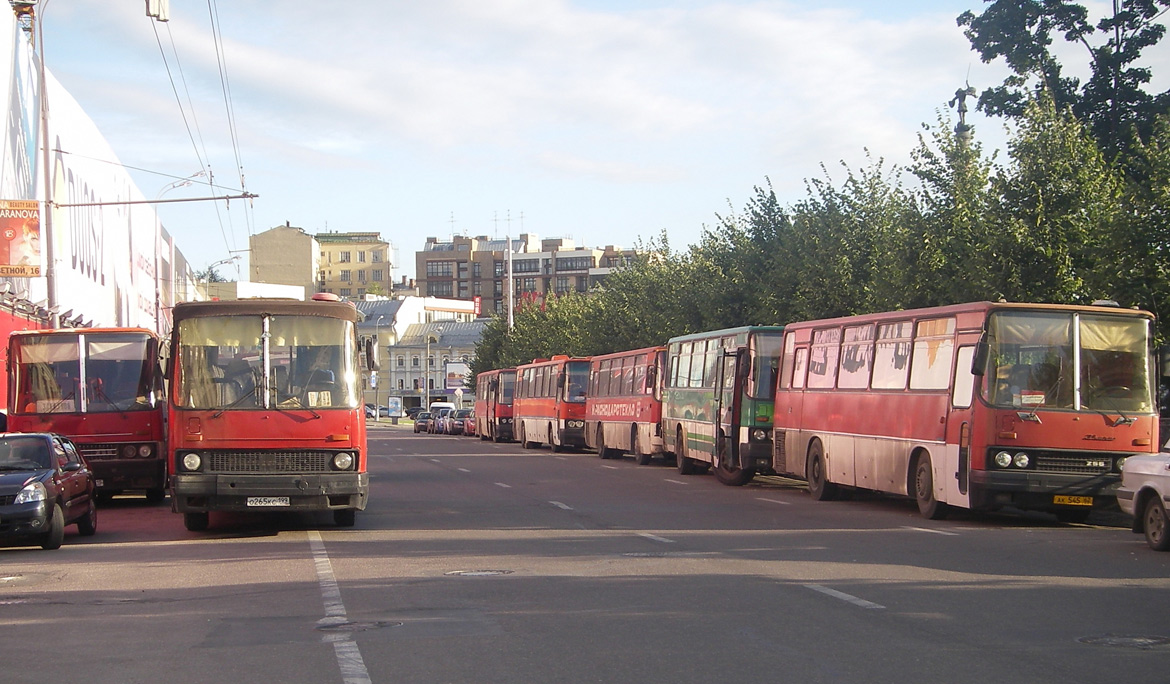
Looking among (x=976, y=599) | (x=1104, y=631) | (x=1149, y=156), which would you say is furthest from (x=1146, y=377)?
(x=1104, y=631)

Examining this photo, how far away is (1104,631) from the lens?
9273 millimetres

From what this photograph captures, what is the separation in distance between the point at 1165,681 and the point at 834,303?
91.9 ft

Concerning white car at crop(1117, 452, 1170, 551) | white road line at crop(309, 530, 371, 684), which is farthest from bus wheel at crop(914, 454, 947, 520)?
white road line at crop(309, 530, 371, 684)

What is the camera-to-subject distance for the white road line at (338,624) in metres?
7.95

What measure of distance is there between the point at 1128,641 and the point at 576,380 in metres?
39.6

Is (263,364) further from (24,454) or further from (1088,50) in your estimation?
(1088,50)

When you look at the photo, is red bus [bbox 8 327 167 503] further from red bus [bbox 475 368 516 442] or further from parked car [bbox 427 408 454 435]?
parked car [bbox 427 408 454 435]

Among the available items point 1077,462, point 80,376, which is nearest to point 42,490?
point 80,376

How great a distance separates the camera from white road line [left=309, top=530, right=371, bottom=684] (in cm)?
795

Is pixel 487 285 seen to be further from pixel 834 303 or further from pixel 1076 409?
pixel 1076 409

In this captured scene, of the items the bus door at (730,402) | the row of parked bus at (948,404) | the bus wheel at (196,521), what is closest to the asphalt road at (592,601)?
the bus wheel at (196,521)

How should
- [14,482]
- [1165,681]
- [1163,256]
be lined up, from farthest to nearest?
1. [1163,256]
2. [14,482]
3. [1165,681]

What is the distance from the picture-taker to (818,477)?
2358cm

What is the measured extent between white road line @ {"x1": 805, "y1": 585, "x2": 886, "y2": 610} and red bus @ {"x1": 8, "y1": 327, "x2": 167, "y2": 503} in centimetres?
1462
